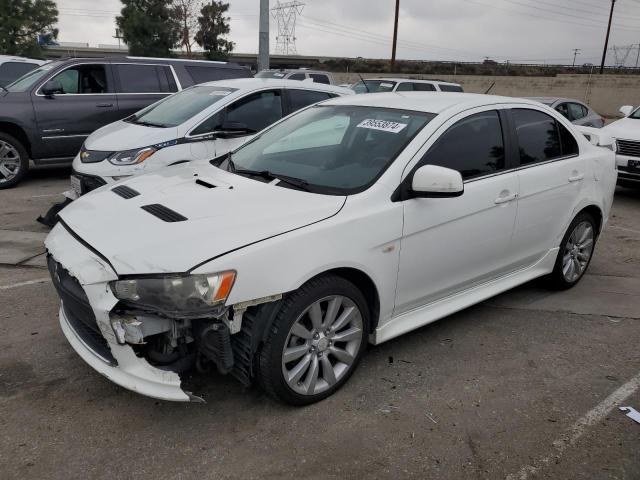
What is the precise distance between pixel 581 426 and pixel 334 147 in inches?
88.6

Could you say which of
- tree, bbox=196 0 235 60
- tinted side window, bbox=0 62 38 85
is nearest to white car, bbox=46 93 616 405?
tinted side window, bbox=0 62 38 85

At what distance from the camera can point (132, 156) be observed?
243 inches

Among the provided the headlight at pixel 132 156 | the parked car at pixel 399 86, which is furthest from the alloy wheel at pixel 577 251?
the parked car at pixel 399 86

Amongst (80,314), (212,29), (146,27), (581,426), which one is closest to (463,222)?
(581,426)

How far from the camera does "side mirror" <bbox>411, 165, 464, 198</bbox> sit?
3127 mm

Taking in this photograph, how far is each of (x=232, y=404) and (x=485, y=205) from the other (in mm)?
2089

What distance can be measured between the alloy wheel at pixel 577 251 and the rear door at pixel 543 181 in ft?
0.91

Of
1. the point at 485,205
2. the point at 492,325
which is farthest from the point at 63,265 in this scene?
the point at 492,325

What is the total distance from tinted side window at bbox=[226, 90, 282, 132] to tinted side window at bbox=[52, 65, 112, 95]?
3223 mm

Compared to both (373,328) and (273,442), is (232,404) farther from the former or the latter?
(373,328)

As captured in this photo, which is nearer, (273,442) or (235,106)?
(273,442)

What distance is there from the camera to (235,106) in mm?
6723

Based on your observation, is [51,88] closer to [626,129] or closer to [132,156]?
[132,156]

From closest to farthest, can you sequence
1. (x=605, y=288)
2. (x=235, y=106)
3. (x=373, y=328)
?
(x=373, y=328), (x=605, y=288), (x=235, y=106)
